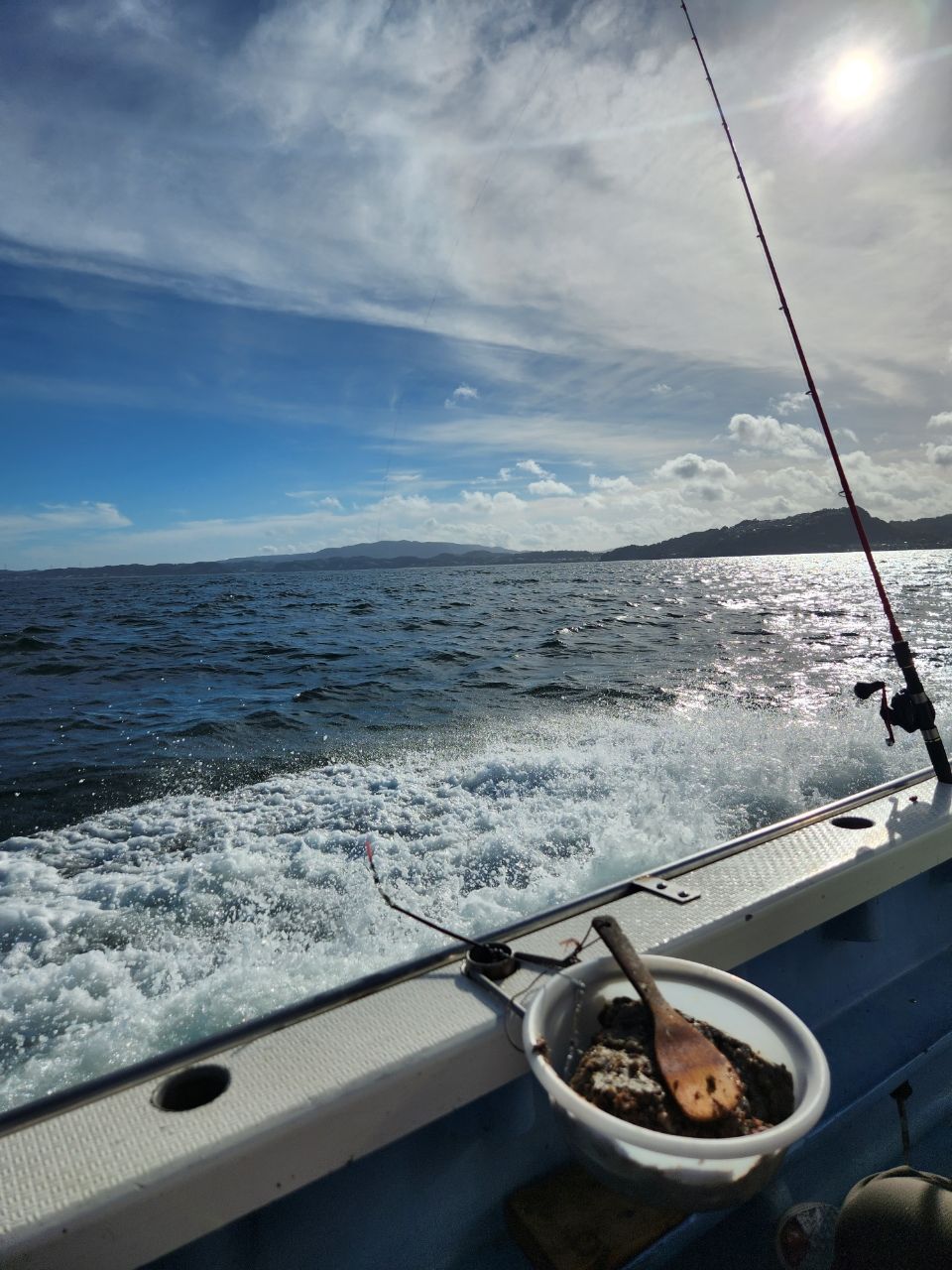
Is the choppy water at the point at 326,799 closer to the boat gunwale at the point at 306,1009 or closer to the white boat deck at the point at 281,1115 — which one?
the boat gunwale at the point at 306,1009

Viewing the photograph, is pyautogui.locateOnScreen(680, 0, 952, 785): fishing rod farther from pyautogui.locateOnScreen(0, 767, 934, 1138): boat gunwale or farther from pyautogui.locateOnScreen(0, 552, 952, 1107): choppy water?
pyautogui.locateOnScreen(0, 552, 952, 1107): choppy water

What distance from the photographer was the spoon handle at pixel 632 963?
1249mm

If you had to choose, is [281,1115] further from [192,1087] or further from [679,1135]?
[679,1135]

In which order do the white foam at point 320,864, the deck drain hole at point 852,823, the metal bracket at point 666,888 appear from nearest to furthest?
the metal bracket at point 666,888, the deck drain hole at point 852,823, the white foam at point 320,864

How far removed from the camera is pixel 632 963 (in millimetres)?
1306

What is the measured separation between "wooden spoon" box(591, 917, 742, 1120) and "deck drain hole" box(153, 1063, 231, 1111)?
76cm

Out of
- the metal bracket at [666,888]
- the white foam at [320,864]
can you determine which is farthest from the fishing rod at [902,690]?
the white foam at [320,864]

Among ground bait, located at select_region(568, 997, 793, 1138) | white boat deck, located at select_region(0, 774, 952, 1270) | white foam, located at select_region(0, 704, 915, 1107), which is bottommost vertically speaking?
white foam, located at select_region(0, 704, 915, 1107)

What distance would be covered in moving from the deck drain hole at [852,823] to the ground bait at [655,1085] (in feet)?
4.07

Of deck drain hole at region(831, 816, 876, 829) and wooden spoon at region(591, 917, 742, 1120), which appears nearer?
wooden spoon at region(591, 917, 742, 1120)

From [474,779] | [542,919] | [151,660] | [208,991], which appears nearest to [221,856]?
[208,991]

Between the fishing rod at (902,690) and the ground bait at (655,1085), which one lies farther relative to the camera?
the fishing rod at (902,690)

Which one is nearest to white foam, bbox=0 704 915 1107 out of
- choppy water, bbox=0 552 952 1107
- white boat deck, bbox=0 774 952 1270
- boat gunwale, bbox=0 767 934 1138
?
choppy water, bbox=0 552 952 1107

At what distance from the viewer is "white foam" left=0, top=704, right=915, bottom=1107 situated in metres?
2.92
